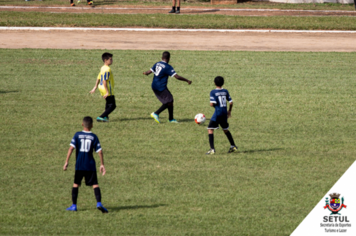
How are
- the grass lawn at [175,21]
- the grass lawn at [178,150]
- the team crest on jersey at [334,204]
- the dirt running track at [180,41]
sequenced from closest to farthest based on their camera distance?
the grass lawn at [178,150]
the team crest on jersey at [334,204]
the dirt running track at [180,41]
the grass lawn at [175,21]

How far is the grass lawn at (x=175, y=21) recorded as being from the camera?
32625 mm

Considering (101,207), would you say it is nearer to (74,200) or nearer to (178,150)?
(74,200)

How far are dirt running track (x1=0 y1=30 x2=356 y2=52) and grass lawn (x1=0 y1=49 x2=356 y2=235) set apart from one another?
470cm

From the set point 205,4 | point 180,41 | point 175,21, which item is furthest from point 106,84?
point 205,4

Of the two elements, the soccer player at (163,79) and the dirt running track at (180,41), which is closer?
the soccer player at (163,79)

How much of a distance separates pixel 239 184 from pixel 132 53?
1618 cm

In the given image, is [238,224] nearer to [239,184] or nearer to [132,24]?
[239,184]

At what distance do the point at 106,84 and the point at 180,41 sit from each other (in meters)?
15.1

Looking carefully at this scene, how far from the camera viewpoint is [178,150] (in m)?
12.1

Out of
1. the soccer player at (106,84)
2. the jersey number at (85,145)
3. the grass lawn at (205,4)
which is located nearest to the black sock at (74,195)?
the jersey number at (85,145)

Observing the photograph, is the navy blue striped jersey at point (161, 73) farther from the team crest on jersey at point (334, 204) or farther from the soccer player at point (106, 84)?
the team crest on jersey at point (334, 204)

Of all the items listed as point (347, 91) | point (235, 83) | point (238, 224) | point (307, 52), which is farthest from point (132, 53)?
point (238, 224)

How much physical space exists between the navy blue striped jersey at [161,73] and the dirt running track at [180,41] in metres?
12.5

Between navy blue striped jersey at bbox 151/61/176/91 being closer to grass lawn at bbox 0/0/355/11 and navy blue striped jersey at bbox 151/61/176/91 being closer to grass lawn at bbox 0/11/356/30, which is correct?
grass lawn at bbox 0/11/356/30
